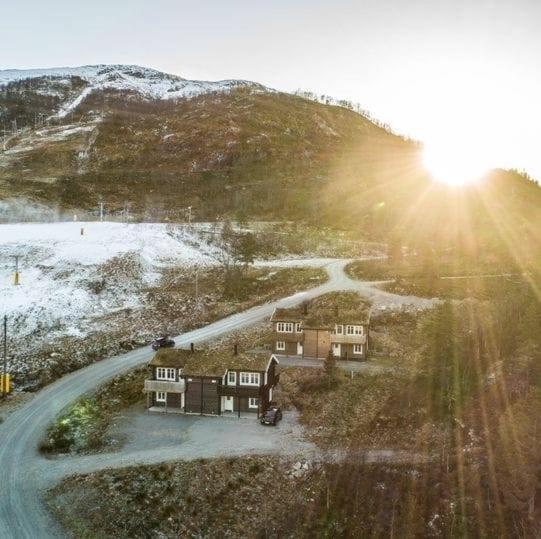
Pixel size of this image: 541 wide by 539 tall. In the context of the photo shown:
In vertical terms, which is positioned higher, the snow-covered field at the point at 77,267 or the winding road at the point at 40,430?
the snow-covered field at the point at 77,267

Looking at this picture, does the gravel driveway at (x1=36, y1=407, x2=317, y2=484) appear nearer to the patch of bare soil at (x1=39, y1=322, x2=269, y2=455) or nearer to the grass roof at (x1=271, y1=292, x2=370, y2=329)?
the patch of bare soil at (x1=39, y1=322, x2=269, y2=455)

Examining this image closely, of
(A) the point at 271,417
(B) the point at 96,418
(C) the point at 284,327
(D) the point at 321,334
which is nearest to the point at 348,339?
(D) the point at 321,334

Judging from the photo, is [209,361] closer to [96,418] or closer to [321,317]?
[96,418]

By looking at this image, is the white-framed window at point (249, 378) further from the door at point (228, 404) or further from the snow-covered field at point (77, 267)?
the snow-covered field at point (77, 267)

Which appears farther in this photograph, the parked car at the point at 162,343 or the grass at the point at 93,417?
the parked car at the point at 162,343

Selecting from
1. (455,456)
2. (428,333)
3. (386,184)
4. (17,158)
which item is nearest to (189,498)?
(455,456)

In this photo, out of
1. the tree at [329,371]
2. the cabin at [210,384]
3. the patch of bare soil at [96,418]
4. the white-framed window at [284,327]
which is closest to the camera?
the patch of bare soil at [96,418]

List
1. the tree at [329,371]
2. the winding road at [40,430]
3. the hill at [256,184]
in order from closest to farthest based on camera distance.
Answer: the winding road at [40,430]
the tree at [329,371]
the hill at [256,184]

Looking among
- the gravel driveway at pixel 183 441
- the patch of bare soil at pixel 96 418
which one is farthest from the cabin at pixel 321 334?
the patch of bare soil at pixel 96 418
